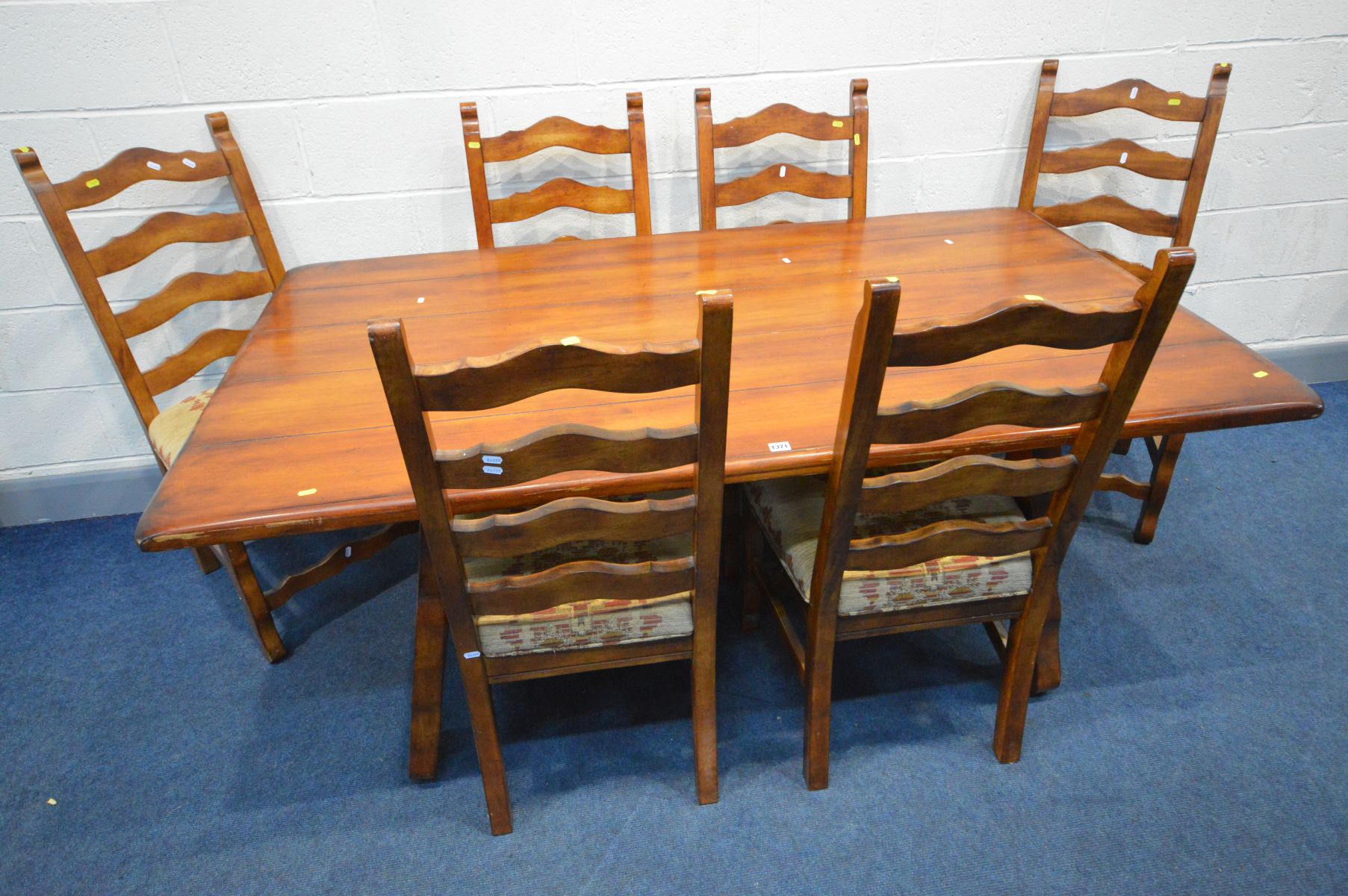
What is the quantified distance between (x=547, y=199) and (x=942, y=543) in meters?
1.24

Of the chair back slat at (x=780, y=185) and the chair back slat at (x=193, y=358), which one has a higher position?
the chair back slat at (x=780, y=185)

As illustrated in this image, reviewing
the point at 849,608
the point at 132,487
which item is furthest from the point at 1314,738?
the point at 132,487

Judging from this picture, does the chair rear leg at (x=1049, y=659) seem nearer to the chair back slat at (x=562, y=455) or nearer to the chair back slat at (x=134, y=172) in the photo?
the chair back slat at (x=562, y=455)

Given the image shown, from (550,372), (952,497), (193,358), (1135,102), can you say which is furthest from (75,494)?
(1135,102)

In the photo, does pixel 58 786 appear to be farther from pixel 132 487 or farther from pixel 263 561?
pixel 132 487

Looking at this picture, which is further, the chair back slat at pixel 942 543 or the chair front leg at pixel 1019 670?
the chair front leg at pixel 1019 670

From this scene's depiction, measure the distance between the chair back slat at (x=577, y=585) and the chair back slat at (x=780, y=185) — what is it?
1118mm

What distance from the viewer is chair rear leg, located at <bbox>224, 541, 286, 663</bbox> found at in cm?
177

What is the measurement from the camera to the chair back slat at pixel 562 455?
101 cm

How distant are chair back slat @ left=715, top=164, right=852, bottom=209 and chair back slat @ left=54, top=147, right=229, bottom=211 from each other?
3.86 ft

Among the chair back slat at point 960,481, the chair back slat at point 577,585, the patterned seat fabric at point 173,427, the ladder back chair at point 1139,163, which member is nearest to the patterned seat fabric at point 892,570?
the chair back slat at point 960,481

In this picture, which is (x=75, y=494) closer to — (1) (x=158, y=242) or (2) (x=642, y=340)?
(1) (x=158, y=242)

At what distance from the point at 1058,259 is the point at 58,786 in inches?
90.4

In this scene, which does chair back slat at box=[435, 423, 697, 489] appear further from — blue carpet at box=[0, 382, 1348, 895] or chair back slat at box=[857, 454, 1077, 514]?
blue carpet at box=[0, 382, 1348, 895]
